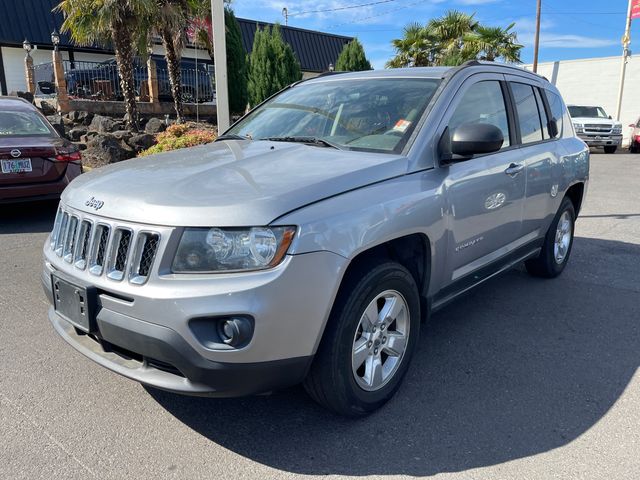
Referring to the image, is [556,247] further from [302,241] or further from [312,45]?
[312,45]

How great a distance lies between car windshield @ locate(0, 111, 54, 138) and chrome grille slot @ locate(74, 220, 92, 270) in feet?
18.0

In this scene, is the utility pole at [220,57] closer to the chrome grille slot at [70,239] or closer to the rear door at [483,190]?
the rear door at [483,190]

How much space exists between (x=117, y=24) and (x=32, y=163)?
8.81 meters

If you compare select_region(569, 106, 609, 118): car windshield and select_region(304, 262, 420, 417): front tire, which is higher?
select_region(304, 262, 420, 417): front tire

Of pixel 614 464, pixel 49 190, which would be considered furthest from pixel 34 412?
pixel 49 190

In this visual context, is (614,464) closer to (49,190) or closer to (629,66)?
(49,190)

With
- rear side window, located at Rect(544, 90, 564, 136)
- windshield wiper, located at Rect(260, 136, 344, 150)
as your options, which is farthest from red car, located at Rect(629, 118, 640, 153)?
windshield wiper, located at Rect(260, 136, 344, 150)

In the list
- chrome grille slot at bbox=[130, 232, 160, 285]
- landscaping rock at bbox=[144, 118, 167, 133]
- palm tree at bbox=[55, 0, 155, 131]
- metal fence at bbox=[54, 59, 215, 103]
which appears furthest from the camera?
metal fence at bbox=[54, 59, 215, 103]

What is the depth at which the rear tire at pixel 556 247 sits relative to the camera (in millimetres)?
5066

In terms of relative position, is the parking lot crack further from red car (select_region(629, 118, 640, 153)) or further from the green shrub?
red car (select_region(629, 118, 640, 153))

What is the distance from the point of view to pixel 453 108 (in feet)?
11.3

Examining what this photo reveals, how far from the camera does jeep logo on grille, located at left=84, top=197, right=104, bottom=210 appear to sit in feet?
8.71

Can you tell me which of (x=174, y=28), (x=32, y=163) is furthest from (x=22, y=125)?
(x=174, y=28)

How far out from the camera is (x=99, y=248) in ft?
8.55
